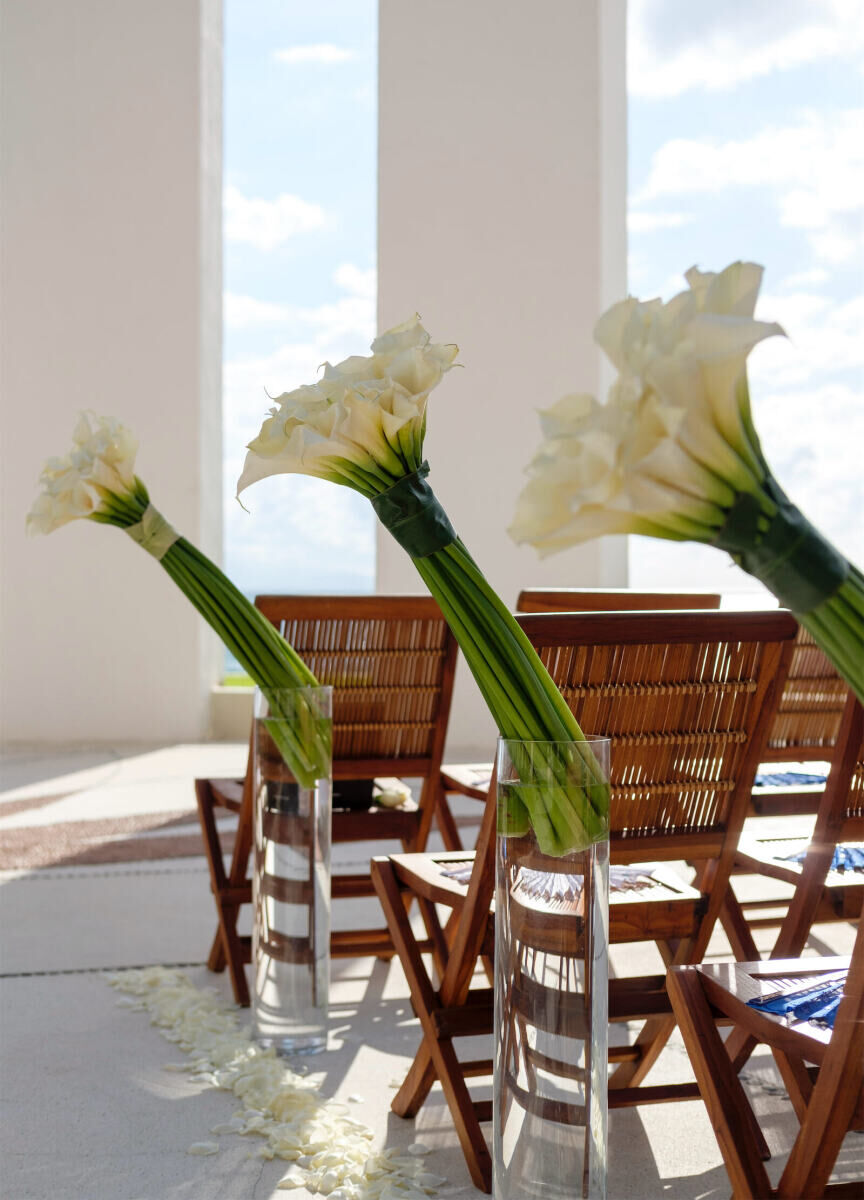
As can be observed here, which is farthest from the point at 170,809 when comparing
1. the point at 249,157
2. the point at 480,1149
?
the point at 249,157

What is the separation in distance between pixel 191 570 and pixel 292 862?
57cm

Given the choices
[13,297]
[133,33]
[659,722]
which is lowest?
[659,722]

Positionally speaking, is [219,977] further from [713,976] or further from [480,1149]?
[713,976]

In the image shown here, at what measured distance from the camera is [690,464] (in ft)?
2.20

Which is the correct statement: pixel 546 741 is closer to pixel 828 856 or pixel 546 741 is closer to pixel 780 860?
pixel 828 856

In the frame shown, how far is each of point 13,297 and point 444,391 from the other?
2631mm

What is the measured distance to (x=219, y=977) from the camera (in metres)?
2.82

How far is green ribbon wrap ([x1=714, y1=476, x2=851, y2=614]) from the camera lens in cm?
70

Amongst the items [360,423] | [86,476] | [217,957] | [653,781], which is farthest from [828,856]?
[217,957]

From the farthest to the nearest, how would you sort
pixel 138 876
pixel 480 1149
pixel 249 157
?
pixel 249 157, pixel 138 876, pixel 480 1149

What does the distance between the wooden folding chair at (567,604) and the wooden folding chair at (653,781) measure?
38 cm

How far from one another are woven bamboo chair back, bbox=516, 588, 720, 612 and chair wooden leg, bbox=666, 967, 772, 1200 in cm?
78

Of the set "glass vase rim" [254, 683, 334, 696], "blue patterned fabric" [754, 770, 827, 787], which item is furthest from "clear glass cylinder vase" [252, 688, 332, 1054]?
"blue patterned fabric" [754, 770, 827, 787]

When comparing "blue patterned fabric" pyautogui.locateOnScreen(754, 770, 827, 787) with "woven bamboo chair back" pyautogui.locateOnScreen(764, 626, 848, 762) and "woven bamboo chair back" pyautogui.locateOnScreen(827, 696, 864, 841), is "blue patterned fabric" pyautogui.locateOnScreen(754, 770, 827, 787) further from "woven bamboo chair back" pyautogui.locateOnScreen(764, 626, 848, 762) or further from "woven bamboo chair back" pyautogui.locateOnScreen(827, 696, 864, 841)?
"woven bamboo chair back" pyautogui.locateOnScreen(827, 696, 864, 841)
